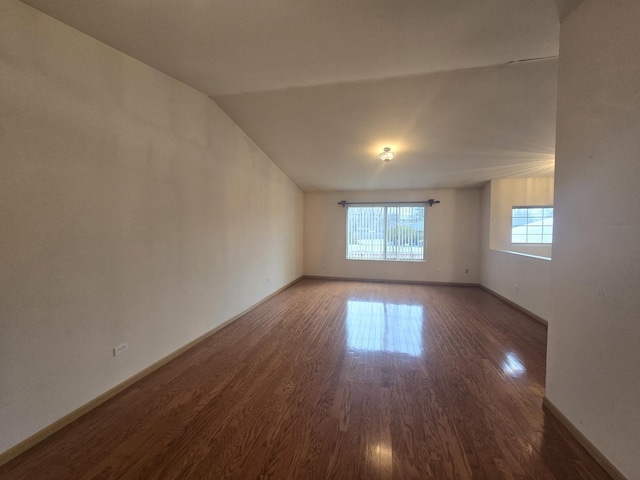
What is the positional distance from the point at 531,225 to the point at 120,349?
6774mm

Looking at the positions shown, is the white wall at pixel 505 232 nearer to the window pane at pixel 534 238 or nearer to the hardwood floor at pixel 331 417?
the window pane at pixel 534 238

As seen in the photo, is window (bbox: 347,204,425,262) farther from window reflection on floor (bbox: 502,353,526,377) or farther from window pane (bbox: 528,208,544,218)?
window reflection on floor (bbox: 502,353,526,377)

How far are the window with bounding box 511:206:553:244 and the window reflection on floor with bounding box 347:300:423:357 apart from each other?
281 centimetres

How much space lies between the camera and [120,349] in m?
2.13

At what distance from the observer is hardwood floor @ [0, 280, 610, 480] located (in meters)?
1.43

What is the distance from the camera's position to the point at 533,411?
6.16 feet

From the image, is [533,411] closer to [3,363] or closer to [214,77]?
[3,363]

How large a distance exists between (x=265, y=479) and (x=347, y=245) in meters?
5.59

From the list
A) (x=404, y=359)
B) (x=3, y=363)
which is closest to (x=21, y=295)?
(x=3, y=363)

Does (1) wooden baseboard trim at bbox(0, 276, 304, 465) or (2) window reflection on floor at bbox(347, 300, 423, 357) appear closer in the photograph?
(1) wooden baseboard trim at bbox(0, 276, 304, 465)

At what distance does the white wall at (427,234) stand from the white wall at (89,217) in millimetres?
3831

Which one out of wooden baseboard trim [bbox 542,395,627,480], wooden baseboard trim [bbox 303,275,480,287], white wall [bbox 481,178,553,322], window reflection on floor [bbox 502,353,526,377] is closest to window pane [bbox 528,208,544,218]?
white wall [bbox 481,178,553,322]

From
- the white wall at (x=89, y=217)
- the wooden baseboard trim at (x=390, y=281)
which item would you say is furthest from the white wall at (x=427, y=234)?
the white wall at (x=89, y=217)

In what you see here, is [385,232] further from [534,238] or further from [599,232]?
[599,232]
